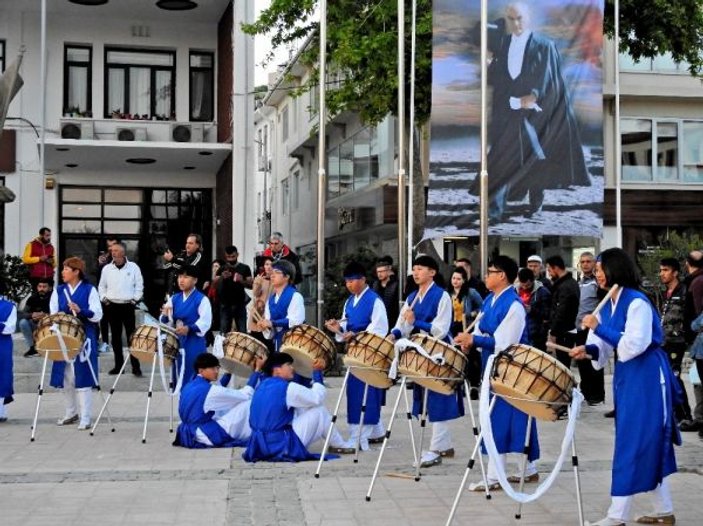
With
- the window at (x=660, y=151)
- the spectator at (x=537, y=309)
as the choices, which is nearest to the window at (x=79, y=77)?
the spectator at (x=537, y=309)

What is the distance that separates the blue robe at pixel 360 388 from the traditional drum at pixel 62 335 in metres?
3.31

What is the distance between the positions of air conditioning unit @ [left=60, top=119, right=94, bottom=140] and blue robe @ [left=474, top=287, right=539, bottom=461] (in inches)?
669

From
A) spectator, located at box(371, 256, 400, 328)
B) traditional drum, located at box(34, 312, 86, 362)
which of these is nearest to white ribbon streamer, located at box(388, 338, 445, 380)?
traditional drum, located at box(34, 312, 86, 362)

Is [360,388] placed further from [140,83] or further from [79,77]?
[79,77]

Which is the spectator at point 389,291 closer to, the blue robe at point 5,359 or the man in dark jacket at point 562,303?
the man in dark jacket at point 562,303

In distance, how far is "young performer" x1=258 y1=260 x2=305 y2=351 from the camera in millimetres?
11219

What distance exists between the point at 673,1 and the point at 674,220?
8.49m

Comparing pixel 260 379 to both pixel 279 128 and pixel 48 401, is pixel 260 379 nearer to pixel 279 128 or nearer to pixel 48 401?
pixel 48 401

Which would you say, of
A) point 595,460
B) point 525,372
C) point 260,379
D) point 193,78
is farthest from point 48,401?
point 193,78

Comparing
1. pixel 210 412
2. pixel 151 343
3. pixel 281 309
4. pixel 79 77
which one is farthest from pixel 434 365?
pixel 79 77

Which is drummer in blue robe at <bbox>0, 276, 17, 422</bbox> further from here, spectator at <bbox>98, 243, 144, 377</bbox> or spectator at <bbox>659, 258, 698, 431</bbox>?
spectator at <bbox>659, 258, 698, 431</bbox>

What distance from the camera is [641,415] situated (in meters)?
7.15

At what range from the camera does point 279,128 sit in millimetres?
48125

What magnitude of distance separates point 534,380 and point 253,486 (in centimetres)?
298
